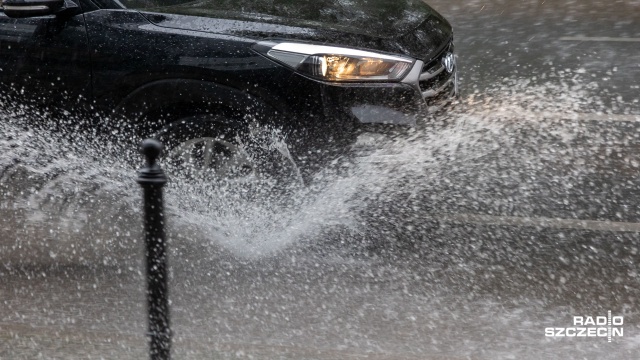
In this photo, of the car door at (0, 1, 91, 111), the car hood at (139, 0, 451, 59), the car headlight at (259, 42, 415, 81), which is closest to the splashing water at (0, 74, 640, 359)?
the car door at (0, 1, 91, 111)

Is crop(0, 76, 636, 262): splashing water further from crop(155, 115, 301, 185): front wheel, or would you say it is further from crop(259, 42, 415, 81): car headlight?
crop(259, 42, 415, 81): car headlight

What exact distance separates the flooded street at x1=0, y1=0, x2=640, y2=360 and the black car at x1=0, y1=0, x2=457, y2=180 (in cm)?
23

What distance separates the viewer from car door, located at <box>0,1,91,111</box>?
571 cm

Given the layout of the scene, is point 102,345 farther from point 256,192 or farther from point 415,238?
point 415,238

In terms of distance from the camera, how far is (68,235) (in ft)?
18.6

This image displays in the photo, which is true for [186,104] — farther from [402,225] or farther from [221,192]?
[402,225]

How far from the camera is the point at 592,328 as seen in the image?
4.42m

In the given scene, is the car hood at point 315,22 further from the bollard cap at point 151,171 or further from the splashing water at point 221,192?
the bollard cap at point 151,171

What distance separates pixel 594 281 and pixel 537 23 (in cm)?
796

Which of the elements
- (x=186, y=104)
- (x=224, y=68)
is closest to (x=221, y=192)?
(x=186, y=104)

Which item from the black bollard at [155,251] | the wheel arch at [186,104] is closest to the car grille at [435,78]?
the wheel arch at [186,104]

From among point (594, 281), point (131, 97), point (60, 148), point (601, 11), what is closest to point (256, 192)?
point (131, 97)

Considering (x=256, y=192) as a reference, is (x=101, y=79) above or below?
above

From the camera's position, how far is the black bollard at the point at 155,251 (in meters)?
3.46
